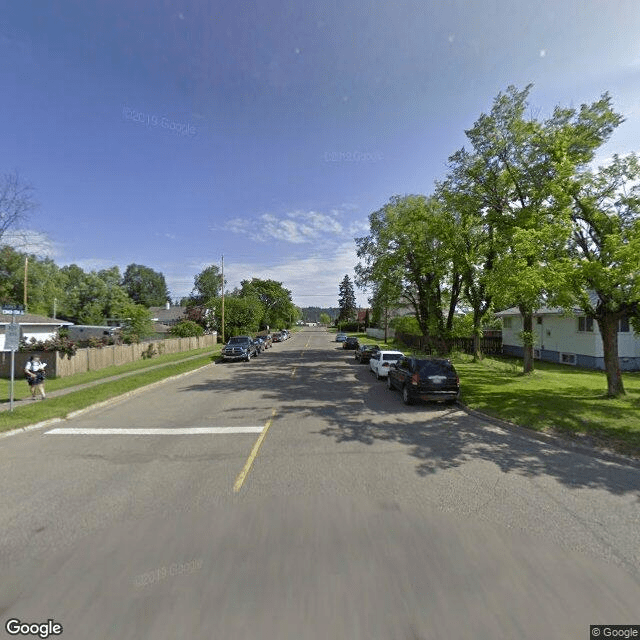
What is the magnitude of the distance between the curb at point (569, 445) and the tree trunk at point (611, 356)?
5.12m

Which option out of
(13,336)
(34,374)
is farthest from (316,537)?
(34,374)

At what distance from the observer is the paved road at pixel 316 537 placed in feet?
9.50

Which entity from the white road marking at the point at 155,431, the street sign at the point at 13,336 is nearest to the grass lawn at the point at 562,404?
the white road marking at the point at 155,431

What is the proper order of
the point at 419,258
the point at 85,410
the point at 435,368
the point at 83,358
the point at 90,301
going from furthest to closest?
the point at 90,301
the point at 419,258
the point at 83,358
the point at 435,368
the point at 85,410

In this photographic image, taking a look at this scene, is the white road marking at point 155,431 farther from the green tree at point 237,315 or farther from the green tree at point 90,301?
the green tree at point 90,301

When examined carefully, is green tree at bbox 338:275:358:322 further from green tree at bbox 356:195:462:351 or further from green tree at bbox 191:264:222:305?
green tree at bbox 356:195:462:351

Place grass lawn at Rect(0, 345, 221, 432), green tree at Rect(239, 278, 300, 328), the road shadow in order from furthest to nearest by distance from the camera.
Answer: green tree at Rect(239, 278, 300, 328)
grass lawn at Rect(0, 345, 221, 432)
the road shadow

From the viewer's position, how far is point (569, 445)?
7.31 meters

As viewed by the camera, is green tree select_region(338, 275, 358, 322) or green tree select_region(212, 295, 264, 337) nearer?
green tree select_region(212, 295, 264, 337)

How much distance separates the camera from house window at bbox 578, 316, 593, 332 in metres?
21.3

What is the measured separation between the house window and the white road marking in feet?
71.7

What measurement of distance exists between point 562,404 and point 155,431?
11.2 m

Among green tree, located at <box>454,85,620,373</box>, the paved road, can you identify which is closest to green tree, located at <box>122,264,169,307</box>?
green tree, located at <box>454,85,620,373</box>

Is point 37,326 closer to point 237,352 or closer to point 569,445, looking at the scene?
point 237,352
